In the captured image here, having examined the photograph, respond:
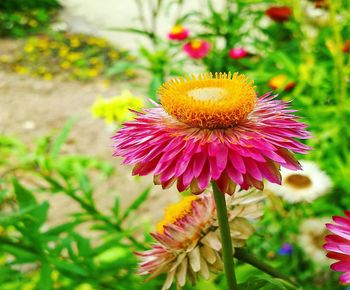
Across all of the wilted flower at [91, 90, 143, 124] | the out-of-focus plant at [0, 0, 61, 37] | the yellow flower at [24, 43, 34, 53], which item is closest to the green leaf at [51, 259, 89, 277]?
the wilted flower at [91, 90, 143, 124]

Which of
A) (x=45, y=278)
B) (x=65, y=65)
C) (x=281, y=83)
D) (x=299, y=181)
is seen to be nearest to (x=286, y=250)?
(x=299, y=181)

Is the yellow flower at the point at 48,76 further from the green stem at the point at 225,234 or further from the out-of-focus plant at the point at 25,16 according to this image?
the green stem at the point at 225,234

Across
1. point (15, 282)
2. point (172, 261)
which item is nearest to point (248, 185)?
point (172, 261)

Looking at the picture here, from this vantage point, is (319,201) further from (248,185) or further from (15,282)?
(248,185)

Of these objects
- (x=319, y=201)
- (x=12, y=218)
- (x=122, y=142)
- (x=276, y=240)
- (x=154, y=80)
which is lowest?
(x=276, y=240)

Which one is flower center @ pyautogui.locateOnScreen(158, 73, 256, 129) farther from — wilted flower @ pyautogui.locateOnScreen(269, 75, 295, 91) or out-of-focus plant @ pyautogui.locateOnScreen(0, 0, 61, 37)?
out-of-focus plant @ pyautogui.locateOnScreen(0, 0, 61, 37)

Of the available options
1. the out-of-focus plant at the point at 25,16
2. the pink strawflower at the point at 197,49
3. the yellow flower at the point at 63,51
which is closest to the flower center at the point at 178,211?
the pink strawflower at the point at 197,49
